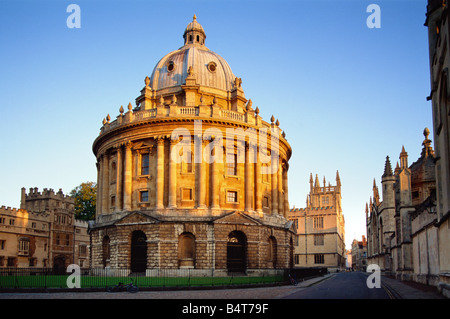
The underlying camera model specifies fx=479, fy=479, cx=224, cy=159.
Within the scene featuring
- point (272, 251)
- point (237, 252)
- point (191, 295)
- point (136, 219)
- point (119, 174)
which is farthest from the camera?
point (272, 251)

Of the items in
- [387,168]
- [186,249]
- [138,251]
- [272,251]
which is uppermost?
[387,168]

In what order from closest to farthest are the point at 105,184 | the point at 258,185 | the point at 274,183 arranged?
the point at 258,185 < the point at 105,184 < the point at 274,183

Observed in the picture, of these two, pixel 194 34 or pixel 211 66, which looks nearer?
pixel 211 66

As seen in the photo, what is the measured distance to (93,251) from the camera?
51.5m

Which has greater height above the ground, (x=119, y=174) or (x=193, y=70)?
(x=193, y=70)

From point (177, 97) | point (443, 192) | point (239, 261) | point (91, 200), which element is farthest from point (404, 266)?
point (91, 200)

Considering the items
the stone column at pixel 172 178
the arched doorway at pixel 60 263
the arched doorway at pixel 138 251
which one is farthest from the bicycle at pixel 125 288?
the arched doorway at pixel 60 263

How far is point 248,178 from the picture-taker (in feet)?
160

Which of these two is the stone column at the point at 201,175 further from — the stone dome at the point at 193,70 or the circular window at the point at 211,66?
the circular window at the point at 211,66

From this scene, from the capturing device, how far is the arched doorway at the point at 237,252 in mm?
46031

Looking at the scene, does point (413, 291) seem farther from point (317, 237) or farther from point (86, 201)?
point (317, 237)

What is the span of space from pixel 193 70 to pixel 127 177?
1450cm

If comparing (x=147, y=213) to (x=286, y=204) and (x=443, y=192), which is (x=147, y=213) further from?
(x=443, y=192)

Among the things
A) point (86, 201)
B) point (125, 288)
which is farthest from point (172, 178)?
point (86, 201)
